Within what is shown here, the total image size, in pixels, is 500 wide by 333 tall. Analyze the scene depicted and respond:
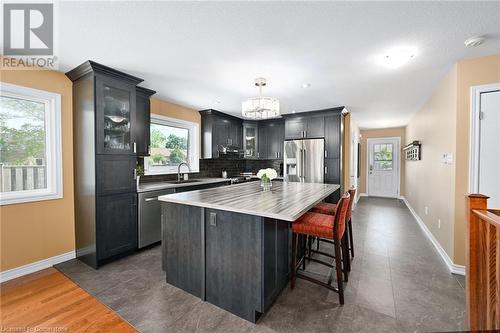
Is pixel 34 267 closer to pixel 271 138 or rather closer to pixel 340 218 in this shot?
pixel 340 218

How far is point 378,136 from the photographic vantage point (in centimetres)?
739

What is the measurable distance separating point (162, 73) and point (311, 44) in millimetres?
1907

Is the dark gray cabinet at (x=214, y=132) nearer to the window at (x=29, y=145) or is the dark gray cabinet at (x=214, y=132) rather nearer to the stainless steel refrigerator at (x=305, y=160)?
the stainless steel refrigerator at (x=305, y=160)

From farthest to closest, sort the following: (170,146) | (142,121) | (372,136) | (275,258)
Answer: (372,136)
(170,146)
(142,121)
(275,258)

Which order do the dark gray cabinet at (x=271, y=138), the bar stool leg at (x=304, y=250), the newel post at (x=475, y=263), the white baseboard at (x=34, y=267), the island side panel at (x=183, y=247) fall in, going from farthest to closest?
the dark gray cabinet at (x=271, y=138) → the bar stool leg at (x=304, y=250) → the white baseboard at (x=34, y=267) → the island side panel at (x=183, y=247) → the newel post at (x=475, y=263)

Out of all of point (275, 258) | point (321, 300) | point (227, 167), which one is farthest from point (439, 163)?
point (227, 167)

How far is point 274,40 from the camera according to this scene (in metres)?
1.98

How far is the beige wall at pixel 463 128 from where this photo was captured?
236 centimetres

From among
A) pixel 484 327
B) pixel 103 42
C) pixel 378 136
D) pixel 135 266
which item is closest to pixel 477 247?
pixel 484 327

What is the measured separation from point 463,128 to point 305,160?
8.90 feet

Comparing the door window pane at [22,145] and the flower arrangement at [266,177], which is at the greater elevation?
the door window pane at [22,145]

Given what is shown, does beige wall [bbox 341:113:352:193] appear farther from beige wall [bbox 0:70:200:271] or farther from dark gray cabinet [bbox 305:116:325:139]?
beige wall [bbox 0:70:200:271]

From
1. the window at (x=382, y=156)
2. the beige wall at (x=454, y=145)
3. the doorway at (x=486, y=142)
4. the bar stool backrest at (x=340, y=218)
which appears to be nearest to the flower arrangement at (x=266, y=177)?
the bar stool backrest at (x=340, y=218)

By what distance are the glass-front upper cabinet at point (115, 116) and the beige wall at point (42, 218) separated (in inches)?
22.4
